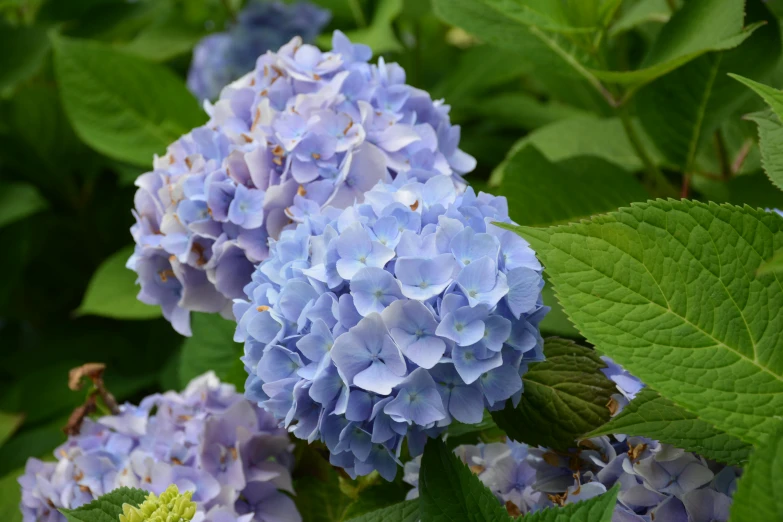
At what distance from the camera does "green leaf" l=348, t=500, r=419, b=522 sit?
65 centimetres

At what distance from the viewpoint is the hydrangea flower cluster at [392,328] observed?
599mm

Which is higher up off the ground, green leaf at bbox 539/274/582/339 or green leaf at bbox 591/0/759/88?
green leaf at bbox 591/0/759/88

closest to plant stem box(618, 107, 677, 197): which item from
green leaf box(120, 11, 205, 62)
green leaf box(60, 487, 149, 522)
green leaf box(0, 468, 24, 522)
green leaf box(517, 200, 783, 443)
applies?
green leaf box(517, 200, 783, 443)

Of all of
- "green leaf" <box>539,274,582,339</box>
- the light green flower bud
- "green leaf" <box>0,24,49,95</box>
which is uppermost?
the light green flower bud

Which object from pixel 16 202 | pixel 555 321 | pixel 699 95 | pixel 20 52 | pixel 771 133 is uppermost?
pixel 771 133

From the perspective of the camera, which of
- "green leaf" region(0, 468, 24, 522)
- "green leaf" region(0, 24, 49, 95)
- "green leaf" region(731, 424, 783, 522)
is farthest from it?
"green leaf" region(0, 24, 49, 95)

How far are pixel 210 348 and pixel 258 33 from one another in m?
0.84

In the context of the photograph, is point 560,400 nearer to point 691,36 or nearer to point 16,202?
point 691,36

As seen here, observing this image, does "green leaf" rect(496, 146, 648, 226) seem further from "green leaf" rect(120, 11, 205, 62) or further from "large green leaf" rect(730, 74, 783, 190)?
"green leaf" rect(120, 11, 205, 62)

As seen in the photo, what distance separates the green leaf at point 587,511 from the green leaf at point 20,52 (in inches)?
56.4

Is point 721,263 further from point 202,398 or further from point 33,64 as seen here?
point 33,64

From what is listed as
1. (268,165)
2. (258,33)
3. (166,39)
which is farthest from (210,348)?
(166,39)

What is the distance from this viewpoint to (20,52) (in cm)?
165

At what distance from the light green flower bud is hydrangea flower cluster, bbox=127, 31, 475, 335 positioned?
27 centimetres
